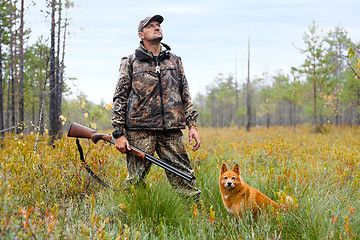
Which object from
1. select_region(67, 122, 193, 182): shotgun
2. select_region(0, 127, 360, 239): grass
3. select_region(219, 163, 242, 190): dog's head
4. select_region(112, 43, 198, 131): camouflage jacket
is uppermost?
select_region(112, 43, 198, 131): camouflage jacket

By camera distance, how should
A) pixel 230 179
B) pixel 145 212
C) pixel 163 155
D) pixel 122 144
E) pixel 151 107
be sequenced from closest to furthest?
pixel 145 212, pixel 230 179, pixel 122 144, pixel 151 107, pixel 163 155

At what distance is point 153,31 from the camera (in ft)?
11.2

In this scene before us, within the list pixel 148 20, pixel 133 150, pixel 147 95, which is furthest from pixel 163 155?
pixel 148 20

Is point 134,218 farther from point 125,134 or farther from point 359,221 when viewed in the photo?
point 359,221

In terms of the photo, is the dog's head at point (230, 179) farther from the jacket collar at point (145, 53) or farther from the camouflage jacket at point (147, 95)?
the jacket collar at point (145, 53)

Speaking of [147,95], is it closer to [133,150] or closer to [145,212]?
[133,150]

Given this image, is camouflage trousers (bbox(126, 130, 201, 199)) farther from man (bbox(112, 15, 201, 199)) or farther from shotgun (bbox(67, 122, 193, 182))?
shotgun (bbox(67, 122, 193, 182))

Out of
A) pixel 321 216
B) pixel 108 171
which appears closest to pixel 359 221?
pixel 321 216

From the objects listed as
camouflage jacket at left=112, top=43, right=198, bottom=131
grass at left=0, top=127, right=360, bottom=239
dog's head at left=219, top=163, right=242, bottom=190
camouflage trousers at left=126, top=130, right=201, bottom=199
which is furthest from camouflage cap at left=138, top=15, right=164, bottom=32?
dog's head at left=219, top=163, right=242, bottom=190

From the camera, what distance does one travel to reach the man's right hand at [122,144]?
10.4 feet

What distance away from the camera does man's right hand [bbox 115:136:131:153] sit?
3.18 meters

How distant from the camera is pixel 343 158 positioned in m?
6.07

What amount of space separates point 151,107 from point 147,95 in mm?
172

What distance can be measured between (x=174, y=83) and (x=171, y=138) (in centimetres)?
78
